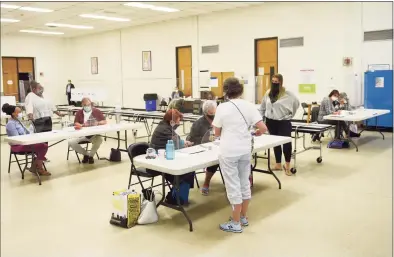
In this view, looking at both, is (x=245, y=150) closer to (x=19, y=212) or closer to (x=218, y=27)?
(x=19, y=212)

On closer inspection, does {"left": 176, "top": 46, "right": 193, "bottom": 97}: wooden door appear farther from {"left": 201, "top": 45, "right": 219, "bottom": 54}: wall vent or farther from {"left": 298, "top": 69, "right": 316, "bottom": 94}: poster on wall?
{"left": 298, "top": 69, "right": 316, "bottom": 94}: poster on wall

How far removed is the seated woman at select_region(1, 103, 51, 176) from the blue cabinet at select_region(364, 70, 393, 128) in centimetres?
701

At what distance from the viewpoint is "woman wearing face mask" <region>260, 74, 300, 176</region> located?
5.16 meters

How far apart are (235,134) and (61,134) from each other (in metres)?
3.13

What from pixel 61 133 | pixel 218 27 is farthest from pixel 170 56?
pixel 61 133

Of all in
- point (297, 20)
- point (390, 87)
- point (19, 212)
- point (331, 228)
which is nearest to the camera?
point (331, 228)

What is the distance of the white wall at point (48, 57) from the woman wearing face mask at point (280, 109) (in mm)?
13710

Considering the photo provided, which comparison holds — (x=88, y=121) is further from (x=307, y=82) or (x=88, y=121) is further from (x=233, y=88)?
(x=307, y=82)

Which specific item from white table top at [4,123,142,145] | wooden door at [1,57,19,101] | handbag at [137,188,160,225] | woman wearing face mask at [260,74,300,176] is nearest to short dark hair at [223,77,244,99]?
handbag at [137,188,160,225]

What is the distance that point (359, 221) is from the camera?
3.67 metres

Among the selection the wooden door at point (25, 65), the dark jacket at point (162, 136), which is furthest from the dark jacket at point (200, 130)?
the wooden door at point (25, 65)

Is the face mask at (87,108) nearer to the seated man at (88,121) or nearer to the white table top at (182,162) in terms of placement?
the seated man at (88,121)

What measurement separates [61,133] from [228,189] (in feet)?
10.3

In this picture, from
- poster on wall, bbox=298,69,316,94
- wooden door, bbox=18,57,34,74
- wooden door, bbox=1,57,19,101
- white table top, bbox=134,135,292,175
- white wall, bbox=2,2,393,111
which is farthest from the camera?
wooden door, bbox=18,57,34,74
